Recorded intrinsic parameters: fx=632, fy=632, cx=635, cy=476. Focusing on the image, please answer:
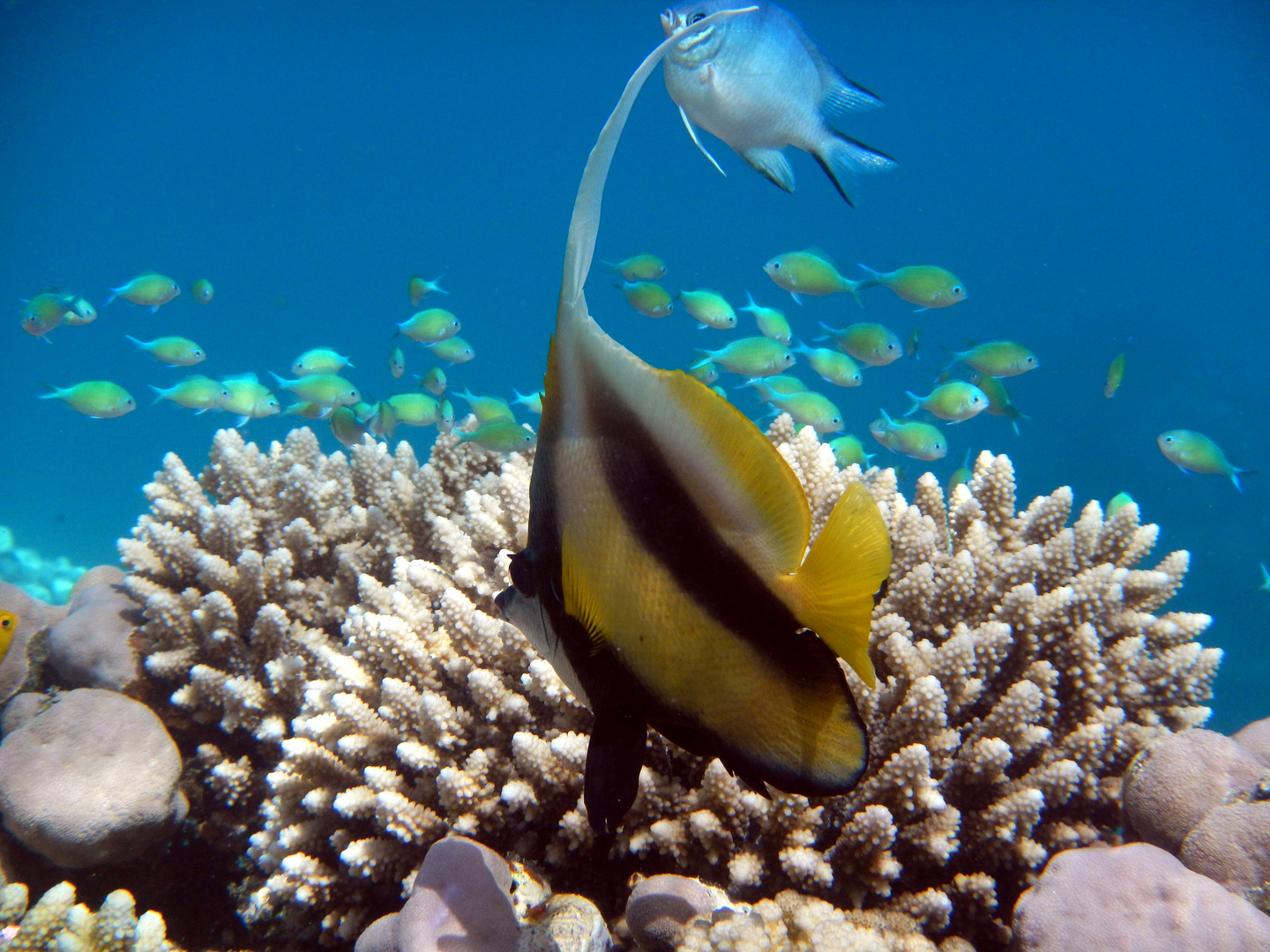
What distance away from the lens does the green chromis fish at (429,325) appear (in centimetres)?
754

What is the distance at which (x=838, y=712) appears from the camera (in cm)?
69

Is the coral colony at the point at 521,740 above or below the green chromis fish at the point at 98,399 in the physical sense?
above

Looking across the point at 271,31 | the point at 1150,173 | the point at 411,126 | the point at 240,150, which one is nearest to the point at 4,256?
the point at 240,150

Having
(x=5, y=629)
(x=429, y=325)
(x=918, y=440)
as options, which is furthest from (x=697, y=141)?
(x=429, y=325)

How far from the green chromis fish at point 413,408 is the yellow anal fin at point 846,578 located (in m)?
6.56

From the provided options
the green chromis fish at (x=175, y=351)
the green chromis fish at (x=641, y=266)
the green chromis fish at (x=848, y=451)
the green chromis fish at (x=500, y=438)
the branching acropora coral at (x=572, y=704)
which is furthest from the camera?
the green chromis fish at (x=641, y=266)

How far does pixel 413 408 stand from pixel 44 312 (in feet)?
16.0

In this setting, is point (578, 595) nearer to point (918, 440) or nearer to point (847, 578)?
point (847, 578)

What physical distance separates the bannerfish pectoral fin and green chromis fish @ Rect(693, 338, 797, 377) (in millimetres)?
5789

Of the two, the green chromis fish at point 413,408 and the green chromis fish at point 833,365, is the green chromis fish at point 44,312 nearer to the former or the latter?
the green chromis fish at point 413,408

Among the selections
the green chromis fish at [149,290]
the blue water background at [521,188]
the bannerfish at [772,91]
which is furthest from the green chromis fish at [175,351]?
the blue water background at [521,188]

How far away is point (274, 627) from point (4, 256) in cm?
11121

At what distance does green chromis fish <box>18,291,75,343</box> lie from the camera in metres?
7.41

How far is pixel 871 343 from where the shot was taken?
650 cm
